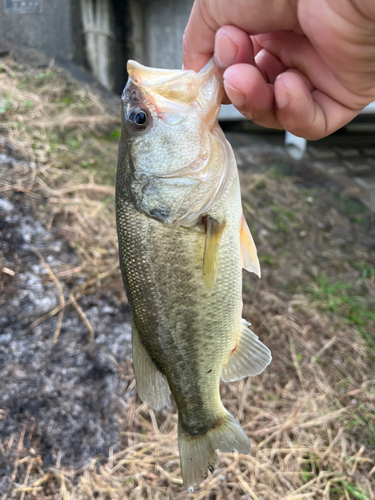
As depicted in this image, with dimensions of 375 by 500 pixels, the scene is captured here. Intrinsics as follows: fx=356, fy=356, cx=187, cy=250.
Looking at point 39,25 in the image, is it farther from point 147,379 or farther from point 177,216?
point 147,379

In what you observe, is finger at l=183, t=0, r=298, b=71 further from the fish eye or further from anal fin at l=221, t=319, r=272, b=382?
anal fin at l=221, t=319, r=272, b=382

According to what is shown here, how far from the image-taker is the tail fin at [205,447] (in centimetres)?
145

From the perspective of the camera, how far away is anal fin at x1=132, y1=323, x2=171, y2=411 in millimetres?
1402

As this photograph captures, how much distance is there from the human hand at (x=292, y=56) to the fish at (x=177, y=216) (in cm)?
13

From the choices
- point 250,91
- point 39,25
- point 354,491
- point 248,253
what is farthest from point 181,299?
point 39,25

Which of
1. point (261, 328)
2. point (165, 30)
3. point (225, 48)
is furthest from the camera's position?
point (165, 30)

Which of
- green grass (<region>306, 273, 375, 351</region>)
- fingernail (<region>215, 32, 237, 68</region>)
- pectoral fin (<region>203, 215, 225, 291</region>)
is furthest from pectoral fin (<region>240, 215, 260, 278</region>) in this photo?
green grass (<region>306, 273, 375, 351</region>)

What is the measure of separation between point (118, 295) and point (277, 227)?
199cm

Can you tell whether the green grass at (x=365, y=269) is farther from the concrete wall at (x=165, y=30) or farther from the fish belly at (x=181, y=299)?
the concrete wall at (x=165, y=30)

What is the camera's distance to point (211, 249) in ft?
4.12

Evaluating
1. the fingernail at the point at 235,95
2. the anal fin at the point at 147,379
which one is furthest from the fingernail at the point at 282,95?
the anal fin at the point at 147,379

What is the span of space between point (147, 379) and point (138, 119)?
100 centimetres

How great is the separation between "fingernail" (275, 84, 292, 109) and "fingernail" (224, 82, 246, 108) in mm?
129

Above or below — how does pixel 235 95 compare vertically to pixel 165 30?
above
